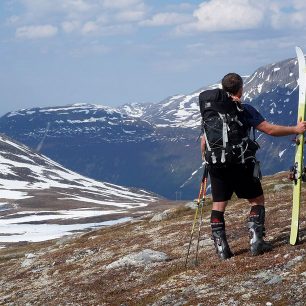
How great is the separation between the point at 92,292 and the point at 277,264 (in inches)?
260

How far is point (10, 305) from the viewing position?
18844 millimetres

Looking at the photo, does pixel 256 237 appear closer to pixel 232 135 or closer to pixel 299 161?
pixel 299 161

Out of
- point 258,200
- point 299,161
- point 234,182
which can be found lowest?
point 258,200

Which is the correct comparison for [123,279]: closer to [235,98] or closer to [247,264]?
[247,264]

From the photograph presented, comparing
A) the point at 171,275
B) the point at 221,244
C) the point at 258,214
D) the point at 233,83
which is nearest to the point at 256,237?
the point at 258,214

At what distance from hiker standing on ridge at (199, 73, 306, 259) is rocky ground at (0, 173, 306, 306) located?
2221 mm

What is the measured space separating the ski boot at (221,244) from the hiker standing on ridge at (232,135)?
1.24 m

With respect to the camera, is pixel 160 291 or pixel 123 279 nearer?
pixel 160 291

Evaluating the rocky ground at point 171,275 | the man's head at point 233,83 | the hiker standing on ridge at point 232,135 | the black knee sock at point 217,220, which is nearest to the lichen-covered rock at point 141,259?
the rocky ground at point 171,275

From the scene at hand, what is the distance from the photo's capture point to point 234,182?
14.8 metres

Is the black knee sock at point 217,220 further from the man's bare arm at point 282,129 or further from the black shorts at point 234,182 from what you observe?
the man's bare arm at point 282,129

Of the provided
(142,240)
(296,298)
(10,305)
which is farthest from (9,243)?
(296,298)

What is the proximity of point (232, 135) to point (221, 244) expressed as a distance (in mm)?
Result: 3625

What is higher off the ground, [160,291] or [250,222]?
[250,222]
